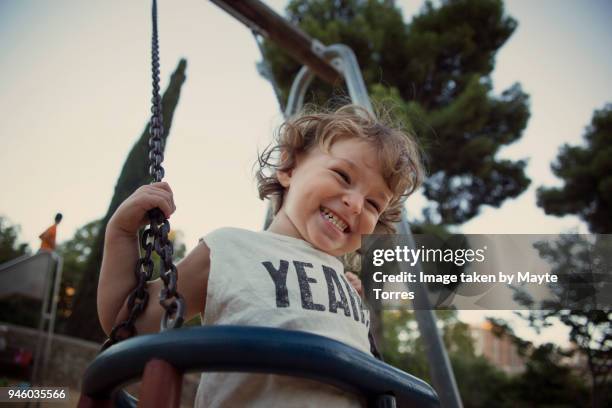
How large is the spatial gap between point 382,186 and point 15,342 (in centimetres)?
507

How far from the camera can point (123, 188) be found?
167cm

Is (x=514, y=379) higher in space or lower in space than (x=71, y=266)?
lower

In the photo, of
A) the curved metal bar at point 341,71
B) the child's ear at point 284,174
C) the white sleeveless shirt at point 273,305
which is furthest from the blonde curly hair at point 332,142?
the curved metal bar at point 341,71

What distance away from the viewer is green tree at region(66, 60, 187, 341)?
1721 mm

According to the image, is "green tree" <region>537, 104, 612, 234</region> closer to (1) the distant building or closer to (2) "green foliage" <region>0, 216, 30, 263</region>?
(1) the distant building

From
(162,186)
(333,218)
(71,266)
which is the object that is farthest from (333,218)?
(71,266)

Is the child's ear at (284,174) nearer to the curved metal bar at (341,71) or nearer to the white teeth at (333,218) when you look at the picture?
the white teeth at (333,218)

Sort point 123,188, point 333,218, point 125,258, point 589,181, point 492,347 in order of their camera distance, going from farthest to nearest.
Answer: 1. point 492,347
2. point 589,181
3. point 123,188
4. point 333,218
5. point 125,258

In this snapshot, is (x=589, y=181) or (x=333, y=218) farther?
(x=589, y=181)

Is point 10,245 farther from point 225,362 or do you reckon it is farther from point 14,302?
point 225,362

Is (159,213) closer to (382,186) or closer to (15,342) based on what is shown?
(382,186)

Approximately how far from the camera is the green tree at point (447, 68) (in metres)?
8.62

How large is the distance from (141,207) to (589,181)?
9.72m

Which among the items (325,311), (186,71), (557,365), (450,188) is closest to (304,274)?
(325,311)
